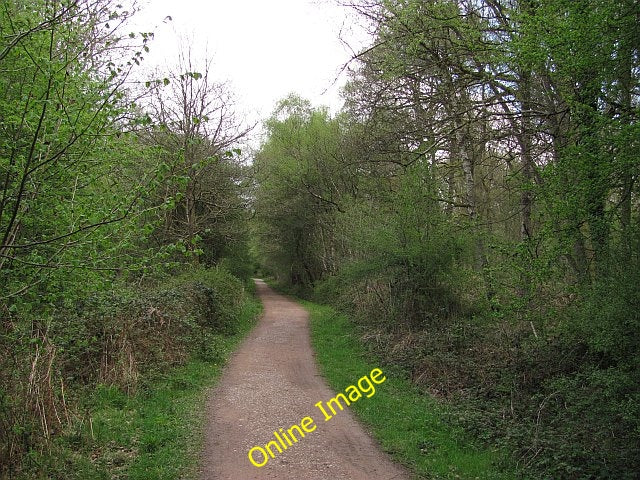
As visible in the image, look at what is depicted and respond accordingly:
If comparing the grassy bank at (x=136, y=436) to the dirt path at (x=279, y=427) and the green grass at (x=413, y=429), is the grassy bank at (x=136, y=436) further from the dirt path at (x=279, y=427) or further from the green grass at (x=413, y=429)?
the green grass at (x=413, y=429)

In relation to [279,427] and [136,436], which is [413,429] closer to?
[279,427]

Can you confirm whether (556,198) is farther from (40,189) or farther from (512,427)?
(40,189)

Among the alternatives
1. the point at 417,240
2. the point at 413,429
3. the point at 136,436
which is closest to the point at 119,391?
the point at 136,436

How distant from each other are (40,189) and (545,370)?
832cm

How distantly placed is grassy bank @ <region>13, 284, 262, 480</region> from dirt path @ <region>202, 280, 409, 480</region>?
0.34 metres

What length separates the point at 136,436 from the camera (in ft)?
20.7

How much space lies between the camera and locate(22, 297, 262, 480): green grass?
520 centimetres

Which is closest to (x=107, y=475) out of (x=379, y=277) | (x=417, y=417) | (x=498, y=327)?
(x=417, y=417)

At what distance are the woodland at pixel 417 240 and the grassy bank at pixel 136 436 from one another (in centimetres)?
13

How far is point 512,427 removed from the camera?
6.84m

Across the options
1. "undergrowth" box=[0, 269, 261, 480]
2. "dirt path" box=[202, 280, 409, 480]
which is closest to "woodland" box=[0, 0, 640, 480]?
"undergrowth" box=[0, 269, 261, 480]

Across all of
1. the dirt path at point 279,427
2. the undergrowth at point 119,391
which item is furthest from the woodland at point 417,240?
the dirt path at point 279,427

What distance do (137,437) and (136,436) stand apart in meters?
0.04

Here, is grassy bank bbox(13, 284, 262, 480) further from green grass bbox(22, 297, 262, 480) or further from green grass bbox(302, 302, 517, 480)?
green grass bbox(302, 302, 517, 480)
